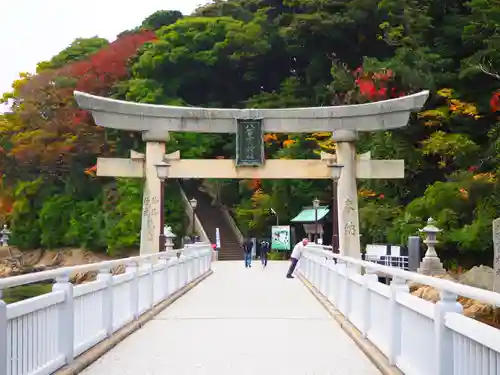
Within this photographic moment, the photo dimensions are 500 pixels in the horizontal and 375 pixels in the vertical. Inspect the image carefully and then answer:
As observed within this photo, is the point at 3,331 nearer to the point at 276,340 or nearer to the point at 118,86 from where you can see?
the point at 276,340

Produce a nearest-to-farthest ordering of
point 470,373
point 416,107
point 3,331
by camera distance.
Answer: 1. point 470,373
2. point 3,331
3. point 416,107

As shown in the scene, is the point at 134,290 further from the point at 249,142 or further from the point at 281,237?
the point at 281,237

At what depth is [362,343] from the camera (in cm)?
996

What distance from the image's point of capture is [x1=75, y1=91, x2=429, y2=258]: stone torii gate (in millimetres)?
29406

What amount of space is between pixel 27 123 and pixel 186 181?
11.2m

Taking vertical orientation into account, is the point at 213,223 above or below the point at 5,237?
above

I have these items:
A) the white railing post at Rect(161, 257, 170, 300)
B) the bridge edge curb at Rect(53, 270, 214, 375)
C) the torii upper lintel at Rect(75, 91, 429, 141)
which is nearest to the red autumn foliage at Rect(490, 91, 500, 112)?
the torii upper lintel at Rect(75, 91, 429, 141)

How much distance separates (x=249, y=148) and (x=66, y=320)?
72.4 ft

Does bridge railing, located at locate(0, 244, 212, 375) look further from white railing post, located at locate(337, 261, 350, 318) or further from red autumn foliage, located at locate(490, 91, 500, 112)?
red autumn foliage, located at locate(490, 91, 500, 112)

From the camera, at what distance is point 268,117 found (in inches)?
1187

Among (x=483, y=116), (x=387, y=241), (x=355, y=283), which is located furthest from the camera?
(x=483, y=116)

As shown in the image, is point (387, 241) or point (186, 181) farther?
point (186, 181)

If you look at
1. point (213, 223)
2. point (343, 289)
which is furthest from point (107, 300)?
point (213, 223)

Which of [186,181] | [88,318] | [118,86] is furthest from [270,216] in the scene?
[88,318]
